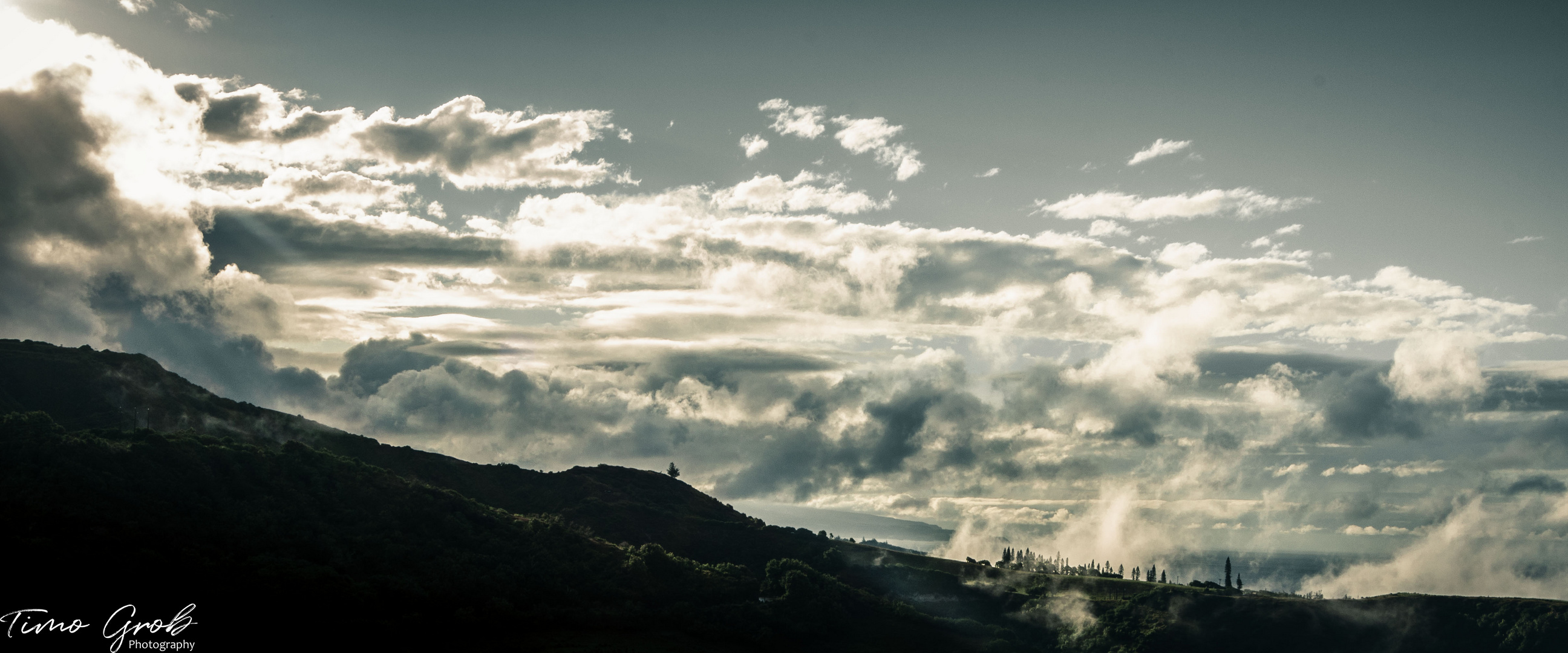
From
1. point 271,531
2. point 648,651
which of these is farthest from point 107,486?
point 648,651

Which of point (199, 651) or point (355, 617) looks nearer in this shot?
point (199, 651)

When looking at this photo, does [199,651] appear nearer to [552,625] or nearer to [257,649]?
[257,649]

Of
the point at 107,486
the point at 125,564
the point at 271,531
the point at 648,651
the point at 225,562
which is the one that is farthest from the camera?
the point at 648,651

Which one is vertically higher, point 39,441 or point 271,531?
point 39,441

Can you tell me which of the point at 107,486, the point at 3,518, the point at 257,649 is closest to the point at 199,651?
the point at 257,649

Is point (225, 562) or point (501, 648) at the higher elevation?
point (225, 562)

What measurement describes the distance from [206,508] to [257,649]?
1733 inches

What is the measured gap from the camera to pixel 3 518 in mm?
146125

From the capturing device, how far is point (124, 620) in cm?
13825

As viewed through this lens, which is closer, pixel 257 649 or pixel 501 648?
pixel 257 649

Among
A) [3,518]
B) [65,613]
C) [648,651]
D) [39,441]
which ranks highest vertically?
[39,441]

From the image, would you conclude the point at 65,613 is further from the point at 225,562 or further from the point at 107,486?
the point at 107,486

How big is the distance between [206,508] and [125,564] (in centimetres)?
3335

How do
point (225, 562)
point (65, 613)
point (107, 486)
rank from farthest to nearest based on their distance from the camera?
point (107, 486)
point (225, 562)
point (65, 613)
